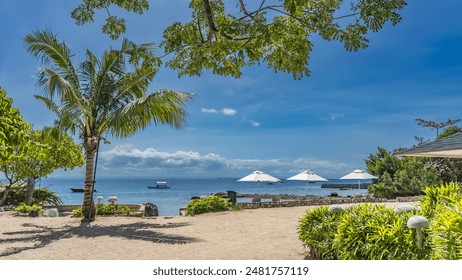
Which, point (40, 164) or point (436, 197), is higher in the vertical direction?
point (40, 164)

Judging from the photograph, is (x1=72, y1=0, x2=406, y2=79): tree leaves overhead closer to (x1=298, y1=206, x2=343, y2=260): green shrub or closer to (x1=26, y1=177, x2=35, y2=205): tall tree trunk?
(x1=298, y1=206, x2=343, y2=260): green shrub

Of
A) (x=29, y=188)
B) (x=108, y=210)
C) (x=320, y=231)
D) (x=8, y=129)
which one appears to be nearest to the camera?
(x=8, y=129)

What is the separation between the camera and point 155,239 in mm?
8211

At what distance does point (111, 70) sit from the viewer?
12.0m

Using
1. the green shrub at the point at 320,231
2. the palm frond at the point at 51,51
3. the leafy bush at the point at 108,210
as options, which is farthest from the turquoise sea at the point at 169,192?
the green shrub at the point at 320,231

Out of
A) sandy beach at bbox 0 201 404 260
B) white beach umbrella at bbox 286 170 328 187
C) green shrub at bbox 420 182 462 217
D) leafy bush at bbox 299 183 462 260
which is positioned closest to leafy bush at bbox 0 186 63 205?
sandy beach at bbox 0 201 404 260

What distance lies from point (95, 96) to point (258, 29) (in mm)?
7622

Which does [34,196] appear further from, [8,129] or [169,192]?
[169,192]

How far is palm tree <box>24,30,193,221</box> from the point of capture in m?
10.6

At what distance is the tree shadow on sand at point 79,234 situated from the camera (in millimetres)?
7844

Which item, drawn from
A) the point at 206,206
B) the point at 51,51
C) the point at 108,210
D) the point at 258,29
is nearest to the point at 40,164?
the point at 108,210

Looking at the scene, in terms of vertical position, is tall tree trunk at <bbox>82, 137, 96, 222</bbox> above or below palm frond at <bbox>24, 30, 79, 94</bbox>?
below

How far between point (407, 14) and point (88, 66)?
974 cm
